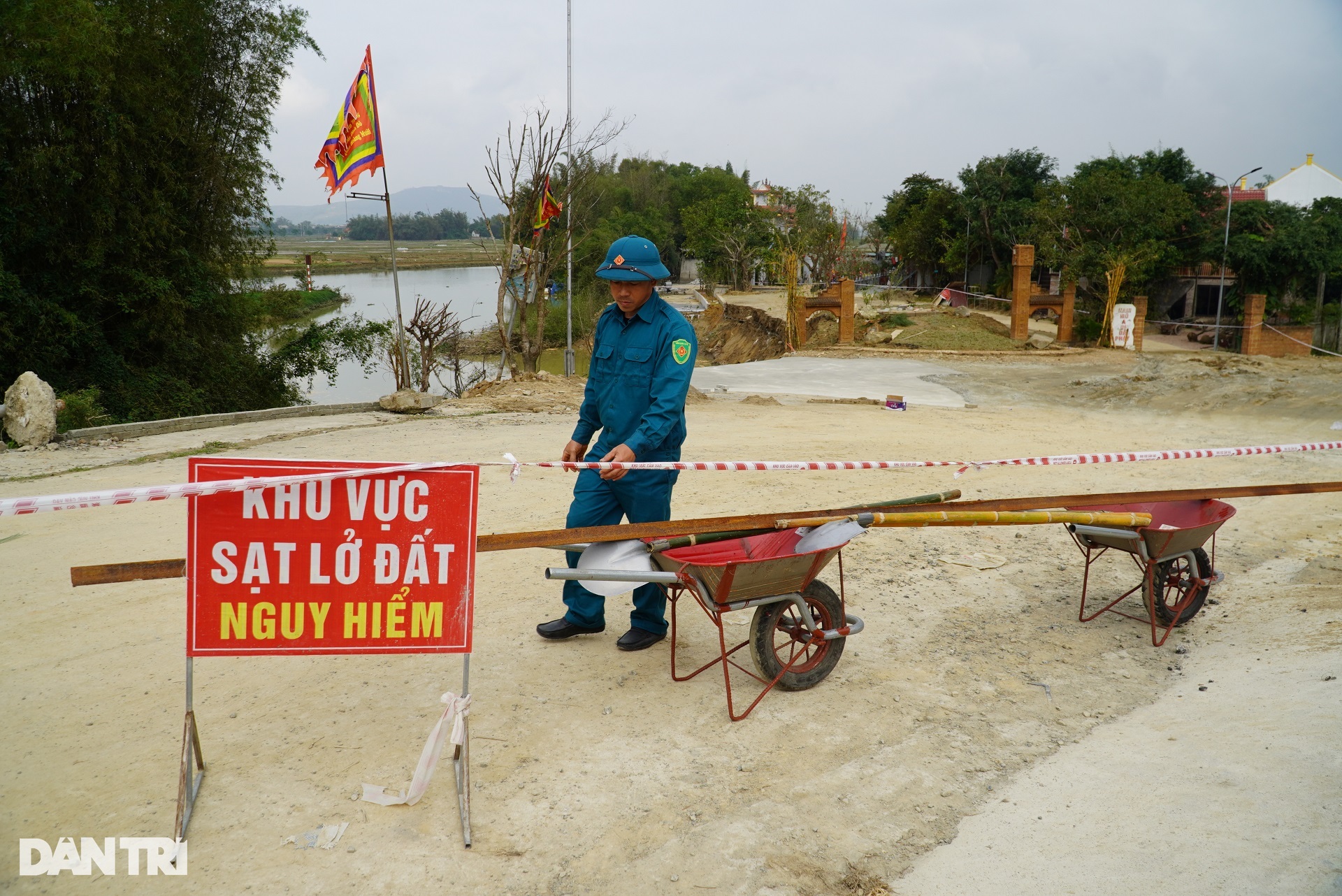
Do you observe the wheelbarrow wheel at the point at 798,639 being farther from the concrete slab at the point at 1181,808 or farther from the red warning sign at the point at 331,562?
the red warning sign at the point at 331,562

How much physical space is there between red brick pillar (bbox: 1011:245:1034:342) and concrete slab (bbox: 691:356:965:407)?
16.7 ft

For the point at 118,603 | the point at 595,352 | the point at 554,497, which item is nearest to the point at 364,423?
the point at 554,497

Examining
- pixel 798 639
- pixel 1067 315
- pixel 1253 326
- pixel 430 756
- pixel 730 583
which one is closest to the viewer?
pixel 430 756

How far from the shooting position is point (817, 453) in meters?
9.53

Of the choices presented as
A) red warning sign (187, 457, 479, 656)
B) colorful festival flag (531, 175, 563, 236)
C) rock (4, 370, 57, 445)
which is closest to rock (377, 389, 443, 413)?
rock (4, 370, 57, 445)

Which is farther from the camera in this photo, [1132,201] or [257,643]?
[1132,201]

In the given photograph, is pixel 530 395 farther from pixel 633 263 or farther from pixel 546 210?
pixel 633 263

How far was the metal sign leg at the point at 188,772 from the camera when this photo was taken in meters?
2.79

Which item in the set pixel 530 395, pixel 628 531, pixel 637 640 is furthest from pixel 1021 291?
pixel 628 531

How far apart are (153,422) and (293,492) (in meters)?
9.87

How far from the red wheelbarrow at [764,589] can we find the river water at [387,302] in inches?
506

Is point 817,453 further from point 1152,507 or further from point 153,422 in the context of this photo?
point 153,422

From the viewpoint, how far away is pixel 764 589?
144 inches

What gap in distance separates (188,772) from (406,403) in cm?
1019
